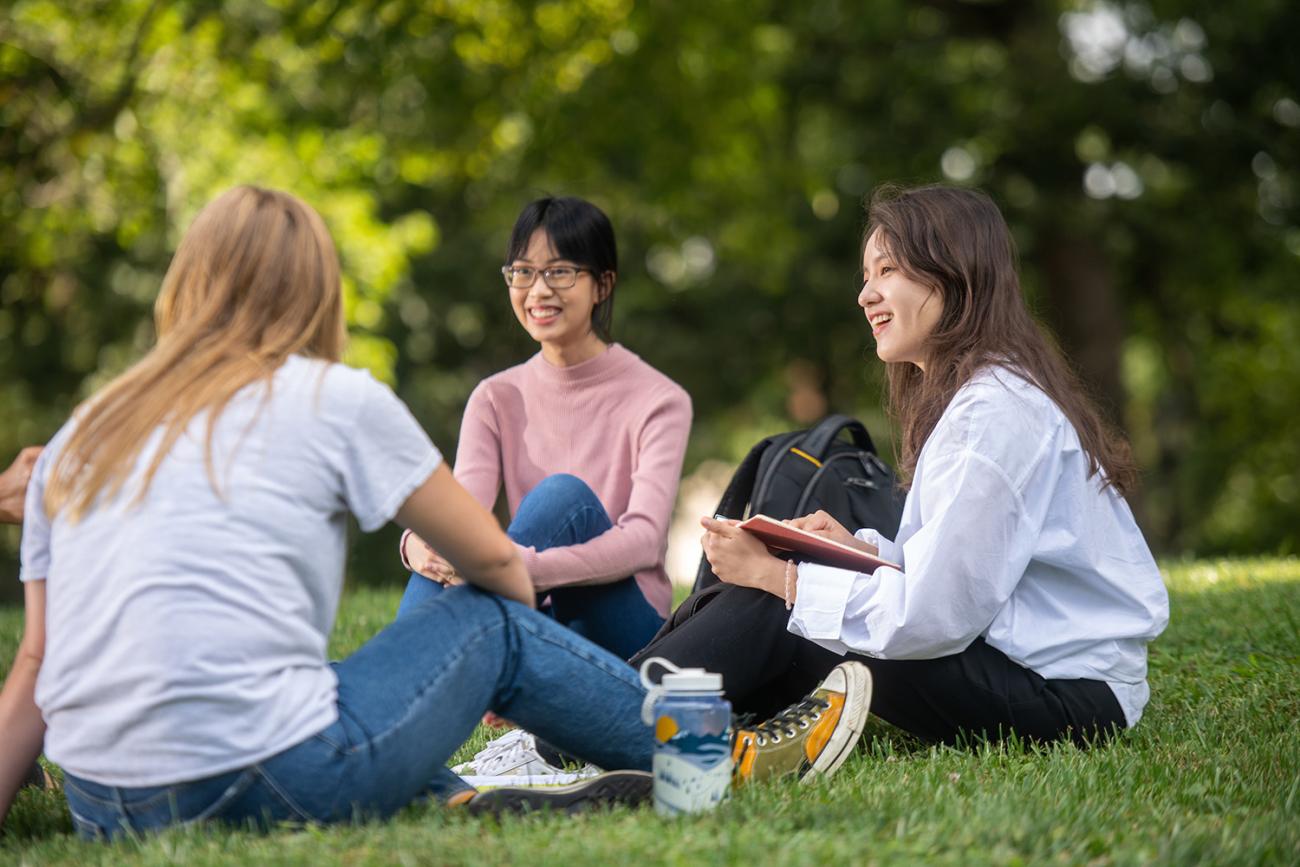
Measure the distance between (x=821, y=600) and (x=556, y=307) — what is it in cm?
173

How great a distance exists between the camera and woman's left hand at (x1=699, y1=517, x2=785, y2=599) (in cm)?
358

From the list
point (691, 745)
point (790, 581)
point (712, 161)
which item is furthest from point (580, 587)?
point (712, 161)

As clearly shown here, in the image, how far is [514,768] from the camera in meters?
3.64

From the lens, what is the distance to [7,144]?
34.4 feet

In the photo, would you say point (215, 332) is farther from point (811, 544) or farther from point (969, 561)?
point (969, 561)

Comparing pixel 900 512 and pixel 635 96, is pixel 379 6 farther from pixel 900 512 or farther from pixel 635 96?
pixel 900 512

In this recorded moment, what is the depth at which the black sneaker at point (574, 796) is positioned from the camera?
2.95 metres

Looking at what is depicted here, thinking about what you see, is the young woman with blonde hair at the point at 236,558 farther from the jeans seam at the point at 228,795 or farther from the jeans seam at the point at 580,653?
the jeans seam at the point at 580,653

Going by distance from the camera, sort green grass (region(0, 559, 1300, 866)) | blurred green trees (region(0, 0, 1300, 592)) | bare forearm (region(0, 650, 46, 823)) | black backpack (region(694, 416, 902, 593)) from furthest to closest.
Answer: blurred green trees (region(0, 0, 1300, 592)) → black backpack (region(694, 416, 902, 593)) → bare forearm (region(0, 650, 46, 823)) → green grass (region(0, 559, 1300, 866))

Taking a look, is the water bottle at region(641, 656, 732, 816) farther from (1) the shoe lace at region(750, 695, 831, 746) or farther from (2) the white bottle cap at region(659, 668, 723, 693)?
(1) the shoe lace at region(750, 695, 831, 746)

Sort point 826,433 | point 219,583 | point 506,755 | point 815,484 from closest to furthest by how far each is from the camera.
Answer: point 219,583 → point 506,755 → point 815,484 → point 826,433

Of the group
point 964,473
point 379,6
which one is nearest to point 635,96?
point 379,6

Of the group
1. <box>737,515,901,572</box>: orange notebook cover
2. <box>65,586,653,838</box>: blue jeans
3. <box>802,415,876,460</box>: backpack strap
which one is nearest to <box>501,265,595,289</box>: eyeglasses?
<box>802,415,876,460</box>: backpack strap

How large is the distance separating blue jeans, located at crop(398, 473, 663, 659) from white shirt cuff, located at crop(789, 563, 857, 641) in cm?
85
